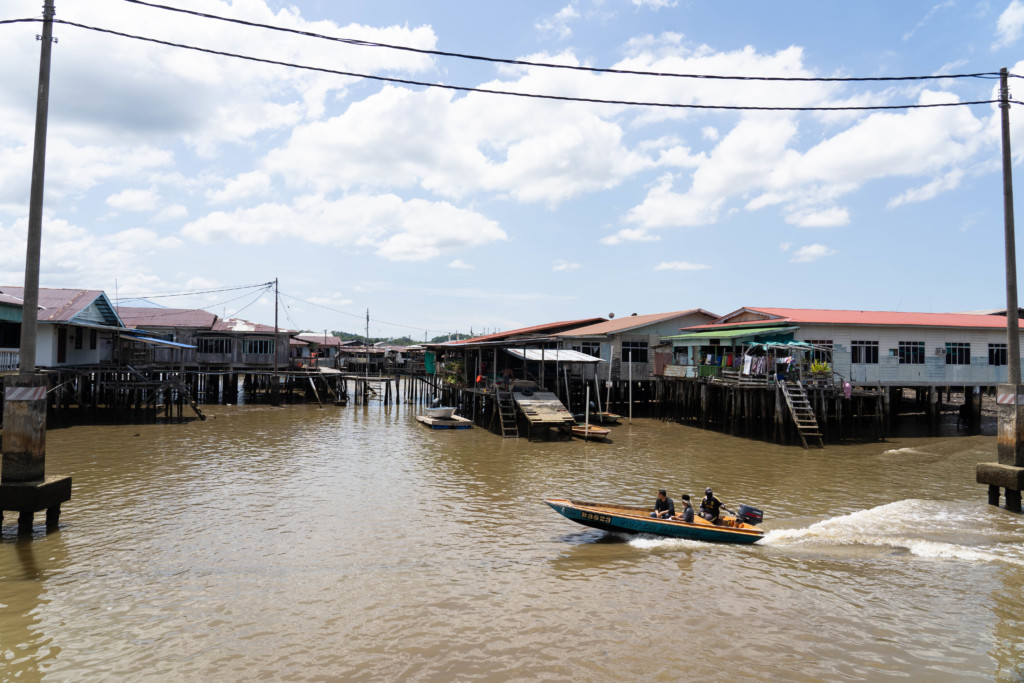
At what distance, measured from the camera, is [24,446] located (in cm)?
1180

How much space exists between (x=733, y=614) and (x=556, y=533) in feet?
16.1

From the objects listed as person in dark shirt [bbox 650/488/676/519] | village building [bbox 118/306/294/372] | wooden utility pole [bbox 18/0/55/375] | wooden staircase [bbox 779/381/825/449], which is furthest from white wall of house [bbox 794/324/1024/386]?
village building [bbox 118/306/294/372]

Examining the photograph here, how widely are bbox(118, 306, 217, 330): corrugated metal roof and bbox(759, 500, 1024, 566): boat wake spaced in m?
47.5

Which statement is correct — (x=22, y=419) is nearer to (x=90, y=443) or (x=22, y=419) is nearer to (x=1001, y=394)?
(x=90, y=443)

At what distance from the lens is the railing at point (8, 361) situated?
26.6 m

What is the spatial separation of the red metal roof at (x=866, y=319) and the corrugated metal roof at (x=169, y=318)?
3926 cm

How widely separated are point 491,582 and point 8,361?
27619 millimetres

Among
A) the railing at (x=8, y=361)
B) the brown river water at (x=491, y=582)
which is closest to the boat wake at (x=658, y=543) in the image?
the brown river water at (x=491, y=582)

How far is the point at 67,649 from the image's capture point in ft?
27.0

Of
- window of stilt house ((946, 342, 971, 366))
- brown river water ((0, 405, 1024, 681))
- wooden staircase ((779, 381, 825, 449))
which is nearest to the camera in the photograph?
brown river water ((0, 405, 1024, 681))

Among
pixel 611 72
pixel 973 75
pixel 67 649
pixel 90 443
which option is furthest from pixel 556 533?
pixel 90 443

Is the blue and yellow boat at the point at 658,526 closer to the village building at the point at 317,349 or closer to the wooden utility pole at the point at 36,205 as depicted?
the wooden utility pole at the point at 36,205

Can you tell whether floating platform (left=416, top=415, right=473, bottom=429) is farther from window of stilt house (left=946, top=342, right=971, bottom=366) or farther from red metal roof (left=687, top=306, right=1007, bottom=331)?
window of stilt house (left=946, top=342, right=971, bottom=366)

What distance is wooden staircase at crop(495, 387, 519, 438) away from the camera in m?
30.1
